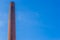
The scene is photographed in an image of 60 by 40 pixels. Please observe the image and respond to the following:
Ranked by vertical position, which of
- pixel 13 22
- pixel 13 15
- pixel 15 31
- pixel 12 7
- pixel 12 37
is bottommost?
pixel 12 37

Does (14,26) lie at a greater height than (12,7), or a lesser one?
lesser

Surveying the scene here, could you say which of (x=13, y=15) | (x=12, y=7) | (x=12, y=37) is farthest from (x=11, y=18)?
(x=12, y=37)

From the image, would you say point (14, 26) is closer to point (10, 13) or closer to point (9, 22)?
point (9, 22)

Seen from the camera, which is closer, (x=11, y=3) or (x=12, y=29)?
(x=12, y=29)

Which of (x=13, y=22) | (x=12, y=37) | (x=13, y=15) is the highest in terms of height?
(x=13, y=15)

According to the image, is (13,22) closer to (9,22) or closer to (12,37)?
(9,22)

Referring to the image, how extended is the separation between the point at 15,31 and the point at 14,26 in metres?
0.95

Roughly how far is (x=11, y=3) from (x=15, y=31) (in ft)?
17.9

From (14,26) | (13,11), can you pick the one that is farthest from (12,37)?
(13,11)

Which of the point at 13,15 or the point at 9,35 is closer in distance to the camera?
the point at 9,35

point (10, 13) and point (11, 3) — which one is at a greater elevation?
point (11, 3)

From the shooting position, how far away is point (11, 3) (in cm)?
1930

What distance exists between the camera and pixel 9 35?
58.1ft

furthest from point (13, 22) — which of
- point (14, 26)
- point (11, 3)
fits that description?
point (11, 3)
